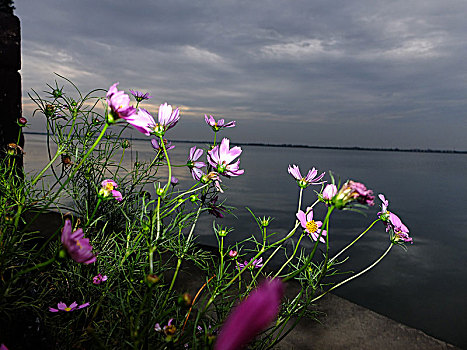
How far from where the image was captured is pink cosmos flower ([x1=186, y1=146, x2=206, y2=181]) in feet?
2.52

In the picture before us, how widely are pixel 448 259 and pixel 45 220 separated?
4491 millimetres

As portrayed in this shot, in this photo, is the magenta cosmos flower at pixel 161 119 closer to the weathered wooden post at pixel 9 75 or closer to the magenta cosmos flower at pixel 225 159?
the magenta cosmos flower at pixel 225 159

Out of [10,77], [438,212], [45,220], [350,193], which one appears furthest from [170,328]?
[438,212]

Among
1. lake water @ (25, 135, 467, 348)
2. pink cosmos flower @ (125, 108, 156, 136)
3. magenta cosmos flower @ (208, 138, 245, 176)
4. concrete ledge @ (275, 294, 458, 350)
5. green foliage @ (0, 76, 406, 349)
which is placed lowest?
lake water @ (25, 135, 467, 348)

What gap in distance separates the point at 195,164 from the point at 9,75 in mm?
1305

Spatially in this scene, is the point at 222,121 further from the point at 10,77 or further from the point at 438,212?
the point at 438,212

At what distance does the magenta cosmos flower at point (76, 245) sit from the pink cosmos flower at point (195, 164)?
1.14 ft

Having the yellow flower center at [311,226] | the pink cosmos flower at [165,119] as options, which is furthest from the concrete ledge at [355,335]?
the pink cosmos flower at [165,119]

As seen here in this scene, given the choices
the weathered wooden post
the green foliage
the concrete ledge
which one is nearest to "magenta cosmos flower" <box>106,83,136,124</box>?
the green foliage

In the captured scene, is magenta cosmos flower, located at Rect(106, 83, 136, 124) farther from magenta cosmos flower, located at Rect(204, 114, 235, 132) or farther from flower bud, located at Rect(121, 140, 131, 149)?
flower bud, located at Rect(121, 140, 131, 149)

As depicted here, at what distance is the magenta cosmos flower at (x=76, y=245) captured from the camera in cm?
42

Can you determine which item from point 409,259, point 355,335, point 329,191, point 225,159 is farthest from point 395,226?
point 409,259

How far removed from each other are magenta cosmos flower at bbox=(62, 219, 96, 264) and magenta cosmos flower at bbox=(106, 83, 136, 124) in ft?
0.54

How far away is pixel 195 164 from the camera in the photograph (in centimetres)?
79
